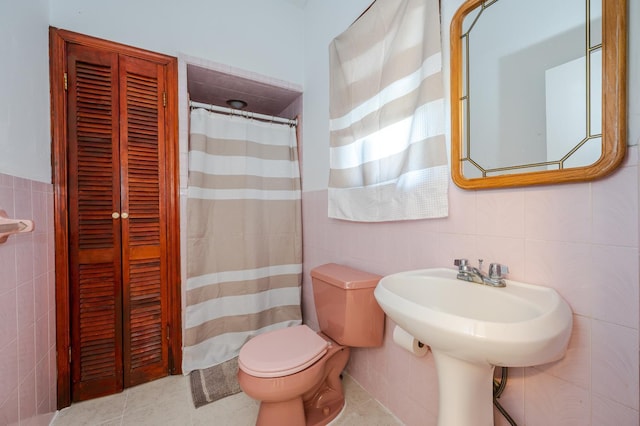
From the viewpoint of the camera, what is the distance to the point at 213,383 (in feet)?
5.02

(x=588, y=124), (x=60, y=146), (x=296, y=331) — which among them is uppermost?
(x=60, y=146)

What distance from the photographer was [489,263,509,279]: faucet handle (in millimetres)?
819

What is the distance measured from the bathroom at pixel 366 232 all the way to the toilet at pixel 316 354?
6.9 inches

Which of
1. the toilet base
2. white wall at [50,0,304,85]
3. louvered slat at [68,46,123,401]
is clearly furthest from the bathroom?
the toilet base

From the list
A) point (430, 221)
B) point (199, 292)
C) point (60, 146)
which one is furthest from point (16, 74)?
point (430, 221)

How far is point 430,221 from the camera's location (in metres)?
1.09

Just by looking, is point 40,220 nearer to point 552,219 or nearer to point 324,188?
point 324,188

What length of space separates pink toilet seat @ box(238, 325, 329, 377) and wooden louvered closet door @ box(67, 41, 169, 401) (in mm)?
793

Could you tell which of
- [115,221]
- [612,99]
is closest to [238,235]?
[115,221]

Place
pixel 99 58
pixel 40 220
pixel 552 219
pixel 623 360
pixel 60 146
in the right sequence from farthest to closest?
pixel 99 58, pixel 60 146, pixel 40 220, pixel 552 219, pixel 623 360

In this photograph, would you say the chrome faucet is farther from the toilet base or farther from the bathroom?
the toilet base

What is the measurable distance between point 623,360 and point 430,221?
639 mm

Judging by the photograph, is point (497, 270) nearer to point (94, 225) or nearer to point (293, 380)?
point (293, 380)

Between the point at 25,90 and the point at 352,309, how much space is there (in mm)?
1728
